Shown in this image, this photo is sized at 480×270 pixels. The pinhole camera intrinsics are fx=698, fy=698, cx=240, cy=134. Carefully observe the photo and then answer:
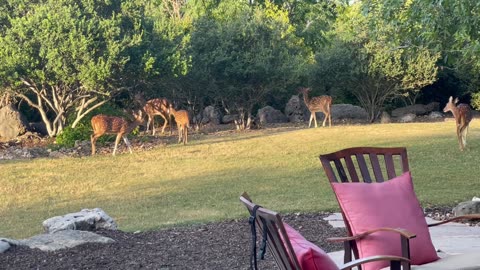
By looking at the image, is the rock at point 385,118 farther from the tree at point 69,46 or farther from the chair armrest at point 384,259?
the chair armrest at point 384,259

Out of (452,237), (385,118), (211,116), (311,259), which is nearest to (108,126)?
(211,116)

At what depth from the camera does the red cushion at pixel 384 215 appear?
4367 mm

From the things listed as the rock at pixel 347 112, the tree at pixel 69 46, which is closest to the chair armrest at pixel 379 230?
the tree at pixel 69 46

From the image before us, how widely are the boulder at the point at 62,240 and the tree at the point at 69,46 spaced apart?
12559mm

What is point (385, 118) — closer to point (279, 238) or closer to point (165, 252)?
point (165, 252)

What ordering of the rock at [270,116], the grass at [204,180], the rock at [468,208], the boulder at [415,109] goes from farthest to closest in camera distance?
1. the boulder at [415,109]
2. the rock at [270,116]
3. the grass at [204,180]
4. the rock at [468,208]

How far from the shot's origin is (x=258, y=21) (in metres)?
26.4

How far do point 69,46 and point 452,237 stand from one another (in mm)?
14294

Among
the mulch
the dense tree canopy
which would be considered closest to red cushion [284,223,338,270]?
the mulch

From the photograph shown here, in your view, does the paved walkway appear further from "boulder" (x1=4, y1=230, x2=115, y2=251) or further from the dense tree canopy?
the dense tree canopy

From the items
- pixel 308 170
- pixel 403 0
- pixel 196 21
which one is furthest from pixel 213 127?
pixel 403 0

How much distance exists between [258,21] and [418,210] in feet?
73.2

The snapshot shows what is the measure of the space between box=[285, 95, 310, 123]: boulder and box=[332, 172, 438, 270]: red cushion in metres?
26.1

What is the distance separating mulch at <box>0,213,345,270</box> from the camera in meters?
6.17
